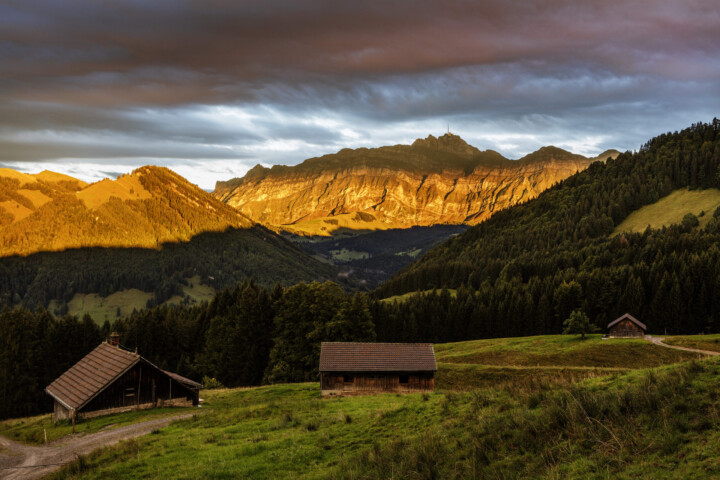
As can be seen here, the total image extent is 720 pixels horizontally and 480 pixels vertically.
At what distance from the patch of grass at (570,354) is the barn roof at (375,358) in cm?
2183


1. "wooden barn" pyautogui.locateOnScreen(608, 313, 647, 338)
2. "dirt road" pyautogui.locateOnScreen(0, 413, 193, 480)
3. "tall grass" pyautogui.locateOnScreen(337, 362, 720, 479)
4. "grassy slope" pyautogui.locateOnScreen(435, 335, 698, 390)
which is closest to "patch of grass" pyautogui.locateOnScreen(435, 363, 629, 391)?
"grassy slope" pyautogui.locateOnScreen(435, 335, 698, 390)

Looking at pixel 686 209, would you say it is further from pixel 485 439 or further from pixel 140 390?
pixel 485 439

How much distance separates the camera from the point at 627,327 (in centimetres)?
8500

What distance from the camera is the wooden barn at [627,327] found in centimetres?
8462

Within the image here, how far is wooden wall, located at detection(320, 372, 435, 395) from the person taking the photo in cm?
5125

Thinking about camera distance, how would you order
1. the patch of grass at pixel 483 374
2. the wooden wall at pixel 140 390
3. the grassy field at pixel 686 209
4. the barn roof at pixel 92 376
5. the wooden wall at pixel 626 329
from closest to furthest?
1. the barn roof at pixel 92 376
2. the wooden wall at pixel 140 390
3. the patch of grass at pixel 483 374
4. the wooden wall at pixel 626 329
5. the grassy field at pixel 686 209

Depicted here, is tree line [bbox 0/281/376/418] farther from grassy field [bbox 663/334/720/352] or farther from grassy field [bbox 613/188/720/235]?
grassy field [bbox 613/188/720/235]

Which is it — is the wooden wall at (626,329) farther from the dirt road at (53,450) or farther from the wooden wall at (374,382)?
the dirt road at (53,450)

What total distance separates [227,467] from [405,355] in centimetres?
3571

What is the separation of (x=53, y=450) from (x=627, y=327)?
292 ft

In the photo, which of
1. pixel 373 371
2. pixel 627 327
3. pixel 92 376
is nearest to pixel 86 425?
pixel 92 376

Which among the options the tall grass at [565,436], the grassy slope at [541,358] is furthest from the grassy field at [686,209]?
the tall grass at [565,436]

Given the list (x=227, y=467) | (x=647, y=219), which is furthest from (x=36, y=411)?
(x=647, y=219)

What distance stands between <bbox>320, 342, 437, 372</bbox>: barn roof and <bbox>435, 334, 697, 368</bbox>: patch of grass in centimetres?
2183
